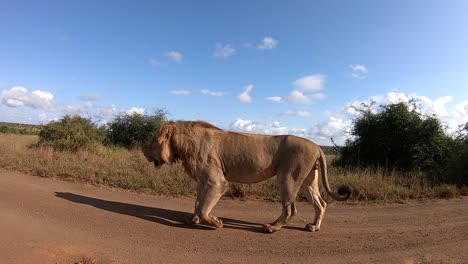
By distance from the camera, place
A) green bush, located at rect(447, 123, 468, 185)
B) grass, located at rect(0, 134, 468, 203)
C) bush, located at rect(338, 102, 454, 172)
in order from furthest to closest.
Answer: bush, located at rect(338, 102, 454, 172), green bush, located at rect(447, 123, 468, 185), grass, located at rect(0, 134, 468, 203)

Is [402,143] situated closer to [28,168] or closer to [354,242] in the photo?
[354,242]

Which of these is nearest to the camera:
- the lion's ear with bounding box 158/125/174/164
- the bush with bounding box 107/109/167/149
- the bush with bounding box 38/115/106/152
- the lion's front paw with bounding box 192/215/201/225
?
the lion's front paw with bounding box 192/215/201/225

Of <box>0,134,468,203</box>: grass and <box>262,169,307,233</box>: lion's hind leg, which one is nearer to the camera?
<box>262,169,307,233</box>: lion's hind leg

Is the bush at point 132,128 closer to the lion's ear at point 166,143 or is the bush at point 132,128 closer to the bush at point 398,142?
the bush at point 398,142

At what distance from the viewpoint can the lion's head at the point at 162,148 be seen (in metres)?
7.84

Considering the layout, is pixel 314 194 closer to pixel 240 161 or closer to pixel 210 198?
pixel 240 161

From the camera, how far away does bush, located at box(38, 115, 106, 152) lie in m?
22.4

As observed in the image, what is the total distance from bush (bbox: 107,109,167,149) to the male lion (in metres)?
21.2

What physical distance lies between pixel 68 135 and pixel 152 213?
16859 millimetres

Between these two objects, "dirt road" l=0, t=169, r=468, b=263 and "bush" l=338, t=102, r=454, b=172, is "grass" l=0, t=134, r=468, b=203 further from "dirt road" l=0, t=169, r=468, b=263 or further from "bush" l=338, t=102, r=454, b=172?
"bush" l=338, t=102, r=454, b=172

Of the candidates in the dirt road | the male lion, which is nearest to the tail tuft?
the male lion

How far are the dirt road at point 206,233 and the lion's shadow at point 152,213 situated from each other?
20mm

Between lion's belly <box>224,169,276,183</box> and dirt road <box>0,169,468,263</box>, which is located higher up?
lion's belly <box>224,169,276,183</box>

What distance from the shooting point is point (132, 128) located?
29.3 metres
